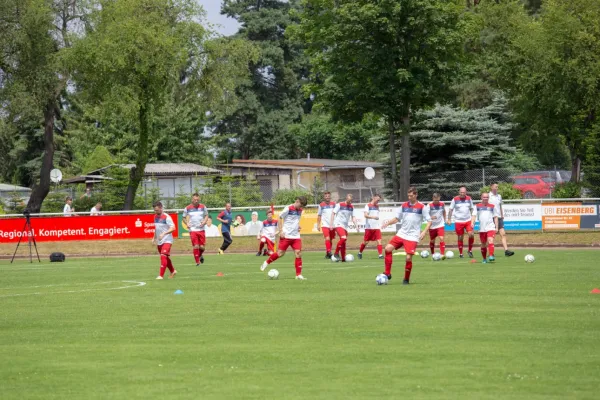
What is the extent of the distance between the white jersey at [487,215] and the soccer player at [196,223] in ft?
30.1

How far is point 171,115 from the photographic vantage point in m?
79.6

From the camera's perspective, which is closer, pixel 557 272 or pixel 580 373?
pixel 580 373

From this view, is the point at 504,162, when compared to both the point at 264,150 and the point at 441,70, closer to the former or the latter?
the point at 441,70

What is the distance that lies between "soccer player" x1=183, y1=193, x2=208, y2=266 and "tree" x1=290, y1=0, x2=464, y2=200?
817 inches

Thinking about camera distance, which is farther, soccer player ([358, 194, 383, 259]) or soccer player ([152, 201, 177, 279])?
soccer player ([358, 194, 383, 259])

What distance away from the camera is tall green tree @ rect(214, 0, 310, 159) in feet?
321

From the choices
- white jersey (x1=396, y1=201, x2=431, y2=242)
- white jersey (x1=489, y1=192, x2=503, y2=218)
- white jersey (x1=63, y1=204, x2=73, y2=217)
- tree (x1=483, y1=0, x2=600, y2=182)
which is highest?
tree (x1=483, y1=0, x2=600, y2=182)

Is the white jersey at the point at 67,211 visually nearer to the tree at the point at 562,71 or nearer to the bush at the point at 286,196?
the bush at the point at 286,196

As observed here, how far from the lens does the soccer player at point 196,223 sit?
32.2 m

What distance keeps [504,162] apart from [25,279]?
126ft

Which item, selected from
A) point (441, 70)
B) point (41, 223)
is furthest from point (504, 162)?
point (41, 223)

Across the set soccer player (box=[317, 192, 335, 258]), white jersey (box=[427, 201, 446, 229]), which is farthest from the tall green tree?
white jersey (box=[427, 201, 446, 229])

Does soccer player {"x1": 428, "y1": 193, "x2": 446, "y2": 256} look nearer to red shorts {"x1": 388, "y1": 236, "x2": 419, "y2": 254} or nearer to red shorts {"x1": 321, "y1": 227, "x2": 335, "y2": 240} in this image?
red shorts {"x1": 321, "y1": 227, "x2": 335, "y2": 240}

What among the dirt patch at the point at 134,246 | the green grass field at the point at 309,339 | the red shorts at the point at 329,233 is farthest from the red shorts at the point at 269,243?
the dirt patch at the point at 134,246
